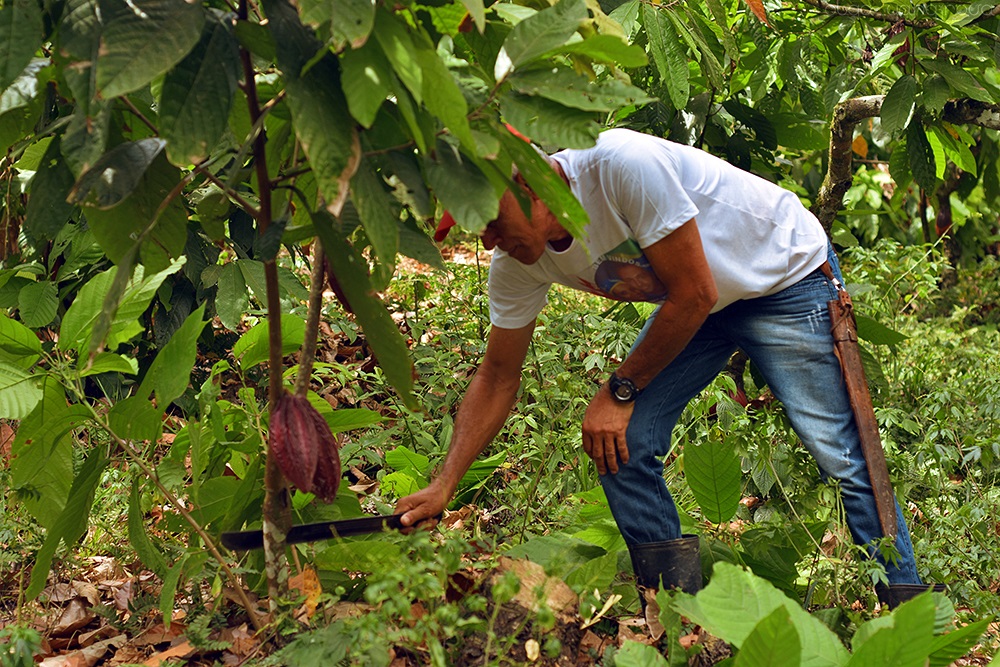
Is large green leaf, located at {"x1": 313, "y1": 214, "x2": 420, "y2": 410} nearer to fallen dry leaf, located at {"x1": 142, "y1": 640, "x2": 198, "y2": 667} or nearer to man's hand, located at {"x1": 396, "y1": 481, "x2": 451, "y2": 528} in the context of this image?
man's hand, located at {"x1": 396, "y1": 481, "x2": 451, "y2": 528}

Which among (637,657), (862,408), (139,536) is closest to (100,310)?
(139,536)

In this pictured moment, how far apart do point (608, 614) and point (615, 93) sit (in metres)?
1.25

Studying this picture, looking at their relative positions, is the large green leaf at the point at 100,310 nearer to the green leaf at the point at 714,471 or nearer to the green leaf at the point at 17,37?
the green leaf at the point at 17,37

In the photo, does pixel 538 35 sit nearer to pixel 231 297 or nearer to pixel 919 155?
pixel 231 297

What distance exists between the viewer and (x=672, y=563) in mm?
2240

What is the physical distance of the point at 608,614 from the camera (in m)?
2.22

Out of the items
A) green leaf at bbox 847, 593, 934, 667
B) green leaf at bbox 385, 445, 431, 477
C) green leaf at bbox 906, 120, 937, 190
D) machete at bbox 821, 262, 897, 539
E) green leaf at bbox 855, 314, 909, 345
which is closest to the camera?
green leaf at bbox 847, 593, 934, 667

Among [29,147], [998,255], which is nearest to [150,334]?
[29,147]

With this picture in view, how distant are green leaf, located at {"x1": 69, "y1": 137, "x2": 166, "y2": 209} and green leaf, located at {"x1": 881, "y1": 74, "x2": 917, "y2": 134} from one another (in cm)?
211

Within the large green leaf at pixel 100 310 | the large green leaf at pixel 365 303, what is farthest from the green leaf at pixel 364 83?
the large green leaf at pixel 100 310

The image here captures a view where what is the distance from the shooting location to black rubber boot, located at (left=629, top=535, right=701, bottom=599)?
224cm

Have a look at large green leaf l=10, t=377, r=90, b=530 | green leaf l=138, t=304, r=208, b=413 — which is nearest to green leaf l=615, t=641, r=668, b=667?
green leaf l=138, t=304, r=208, b=413

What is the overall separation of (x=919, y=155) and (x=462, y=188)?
2.23m

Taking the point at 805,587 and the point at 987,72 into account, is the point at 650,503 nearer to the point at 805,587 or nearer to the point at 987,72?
the point at 805,587
